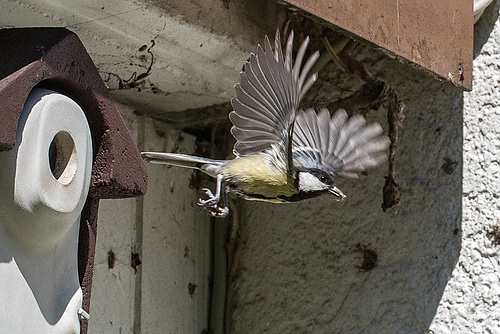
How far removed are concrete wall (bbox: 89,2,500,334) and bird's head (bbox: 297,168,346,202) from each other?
46 centimetres

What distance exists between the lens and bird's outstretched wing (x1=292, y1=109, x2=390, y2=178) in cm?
177

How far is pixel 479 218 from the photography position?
82.0 inches

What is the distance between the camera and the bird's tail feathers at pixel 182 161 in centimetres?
177

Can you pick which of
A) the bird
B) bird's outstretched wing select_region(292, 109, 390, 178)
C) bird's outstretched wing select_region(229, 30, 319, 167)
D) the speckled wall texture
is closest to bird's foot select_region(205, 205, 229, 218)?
the bird

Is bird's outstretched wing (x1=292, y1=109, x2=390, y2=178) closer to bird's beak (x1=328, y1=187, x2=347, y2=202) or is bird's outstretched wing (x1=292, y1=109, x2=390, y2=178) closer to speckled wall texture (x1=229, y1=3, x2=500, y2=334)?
bird's beak (x1=328, y1=187, x2=347, y2=202)

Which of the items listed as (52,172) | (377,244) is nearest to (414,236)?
(377,244)

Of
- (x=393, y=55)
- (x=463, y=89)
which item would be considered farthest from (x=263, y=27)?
(x=463, y=89)

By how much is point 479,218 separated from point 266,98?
2.58 feet

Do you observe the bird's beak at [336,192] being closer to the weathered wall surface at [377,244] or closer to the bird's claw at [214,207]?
the bird's claw at [214,207]

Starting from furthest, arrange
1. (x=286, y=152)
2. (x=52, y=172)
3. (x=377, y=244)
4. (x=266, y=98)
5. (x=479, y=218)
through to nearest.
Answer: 1. (x=377, y=244)
2. (x=479, y=218)
3. (x=286, y=152)
4. (x=266, y=98)
5. (x=52, y=172)

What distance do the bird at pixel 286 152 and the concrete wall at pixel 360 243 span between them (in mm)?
376

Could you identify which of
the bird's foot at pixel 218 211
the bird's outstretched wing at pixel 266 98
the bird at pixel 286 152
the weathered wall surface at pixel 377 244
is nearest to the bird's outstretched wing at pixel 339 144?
the bird at pixel 286 152

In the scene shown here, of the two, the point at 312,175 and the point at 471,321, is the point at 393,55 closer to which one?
the point at 312,175

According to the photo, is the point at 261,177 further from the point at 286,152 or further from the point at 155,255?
the point at 155,255
